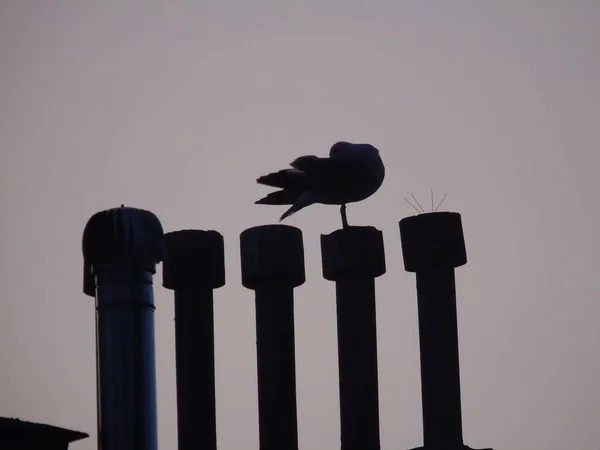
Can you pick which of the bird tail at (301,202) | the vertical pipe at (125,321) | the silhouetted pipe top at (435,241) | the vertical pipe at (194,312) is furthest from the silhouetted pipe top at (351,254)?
the vertical pipe at (125,321)

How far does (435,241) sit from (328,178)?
160 centimetres

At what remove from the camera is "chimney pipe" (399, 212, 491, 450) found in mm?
15898

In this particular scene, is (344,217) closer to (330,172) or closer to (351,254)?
(330,172)

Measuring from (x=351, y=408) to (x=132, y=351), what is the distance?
101 inches

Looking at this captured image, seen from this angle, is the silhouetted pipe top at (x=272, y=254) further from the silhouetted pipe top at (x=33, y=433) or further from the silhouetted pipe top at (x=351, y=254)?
the silhouetted pipe top at (x=33, y=433)

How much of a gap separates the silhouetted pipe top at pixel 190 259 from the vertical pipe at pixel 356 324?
4.02 ft

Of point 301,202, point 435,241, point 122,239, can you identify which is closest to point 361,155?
point 301,202

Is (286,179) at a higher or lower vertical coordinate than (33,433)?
higher

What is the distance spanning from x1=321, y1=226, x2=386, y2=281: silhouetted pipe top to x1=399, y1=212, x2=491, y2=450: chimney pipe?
1.19 ft

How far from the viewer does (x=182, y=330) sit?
16.7 m

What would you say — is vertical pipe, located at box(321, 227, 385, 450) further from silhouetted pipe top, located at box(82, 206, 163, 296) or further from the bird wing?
silhouetted pipe top, located at box(82, 206, 163, 296)

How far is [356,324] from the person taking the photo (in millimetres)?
16438

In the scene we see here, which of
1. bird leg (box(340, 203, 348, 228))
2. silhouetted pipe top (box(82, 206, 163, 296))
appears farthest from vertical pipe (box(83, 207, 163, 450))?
bird leg (box(340, 203, 348, 228))

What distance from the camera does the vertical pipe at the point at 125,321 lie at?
48.6 feet
